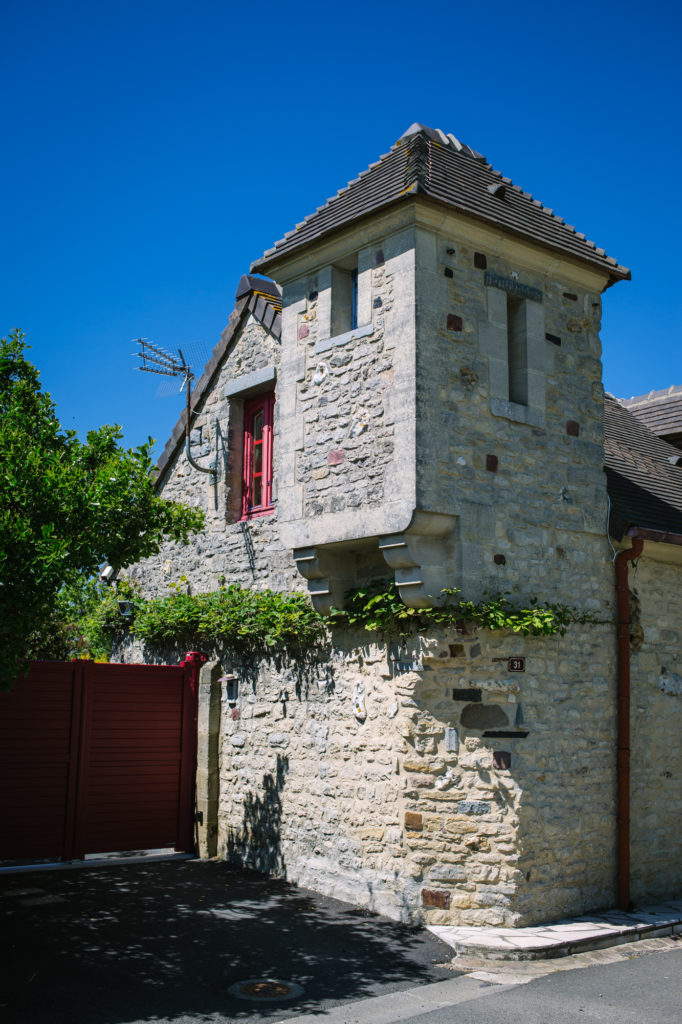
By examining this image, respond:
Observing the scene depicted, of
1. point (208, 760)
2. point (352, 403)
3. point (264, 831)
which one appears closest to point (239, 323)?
point (352, 403)

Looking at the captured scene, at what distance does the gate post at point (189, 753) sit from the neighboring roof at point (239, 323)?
8.25ft

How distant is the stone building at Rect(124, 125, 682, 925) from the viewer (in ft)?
26.0

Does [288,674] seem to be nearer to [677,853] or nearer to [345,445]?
[345,445]

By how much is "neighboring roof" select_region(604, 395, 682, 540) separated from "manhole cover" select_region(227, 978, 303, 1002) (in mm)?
5107

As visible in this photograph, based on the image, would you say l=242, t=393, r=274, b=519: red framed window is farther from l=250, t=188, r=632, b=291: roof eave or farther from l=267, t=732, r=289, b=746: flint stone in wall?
l=267, t=732, r=289, b=746: flint stone in wall

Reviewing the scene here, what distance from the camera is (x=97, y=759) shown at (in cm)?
1034

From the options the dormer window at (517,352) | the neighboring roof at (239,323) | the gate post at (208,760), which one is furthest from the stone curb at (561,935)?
the neighboring roof at (239,323)

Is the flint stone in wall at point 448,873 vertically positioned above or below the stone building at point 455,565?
below

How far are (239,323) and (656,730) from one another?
6.77 m

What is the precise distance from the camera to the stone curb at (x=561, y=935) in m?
7.07

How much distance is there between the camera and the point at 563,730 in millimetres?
8406

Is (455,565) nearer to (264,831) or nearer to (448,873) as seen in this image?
(448,873)

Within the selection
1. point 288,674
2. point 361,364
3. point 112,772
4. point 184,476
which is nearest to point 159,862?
point 112,772

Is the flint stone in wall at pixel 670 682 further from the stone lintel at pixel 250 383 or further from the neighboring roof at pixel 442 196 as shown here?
the stone lintel at pixel 250 383
